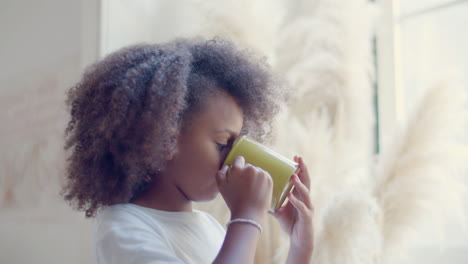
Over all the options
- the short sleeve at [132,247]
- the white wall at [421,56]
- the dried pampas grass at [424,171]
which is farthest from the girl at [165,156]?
the white wall at [421,56]

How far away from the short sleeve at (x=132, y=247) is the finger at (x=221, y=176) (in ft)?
0.35

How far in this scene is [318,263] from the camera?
3.12 ft

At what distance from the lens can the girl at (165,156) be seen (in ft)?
2.08

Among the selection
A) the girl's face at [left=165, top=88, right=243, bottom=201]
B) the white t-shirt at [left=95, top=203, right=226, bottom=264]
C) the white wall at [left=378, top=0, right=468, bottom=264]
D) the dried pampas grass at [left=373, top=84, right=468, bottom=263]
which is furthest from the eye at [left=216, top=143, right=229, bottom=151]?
the white wall at [left=378, top=0, right=468, bottom=264]

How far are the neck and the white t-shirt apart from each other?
0.04 feet

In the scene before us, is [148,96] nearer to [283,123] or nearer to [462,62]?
[283,123]

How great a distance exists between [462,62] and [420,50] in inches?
5.8

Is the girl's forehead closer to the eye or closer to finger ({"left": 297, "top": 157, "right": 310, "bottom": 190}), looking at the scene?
the eye

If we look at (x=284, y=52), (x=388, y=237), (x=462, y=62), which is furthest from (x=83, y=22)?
(x=462, y=62)

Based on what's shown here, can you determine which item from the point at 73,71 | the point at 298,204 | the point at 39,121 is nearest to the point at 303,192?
the point at 298,204

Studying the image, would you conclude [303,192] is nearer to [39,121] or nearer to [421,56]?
[421,56]

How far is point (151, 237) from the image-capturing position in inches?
25.0

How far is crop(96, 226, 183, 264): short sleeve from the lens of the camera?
597 mm

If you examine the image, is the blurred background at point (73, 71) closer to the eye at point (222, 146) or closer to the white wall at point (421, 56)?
the white wall at point (421, 56)
